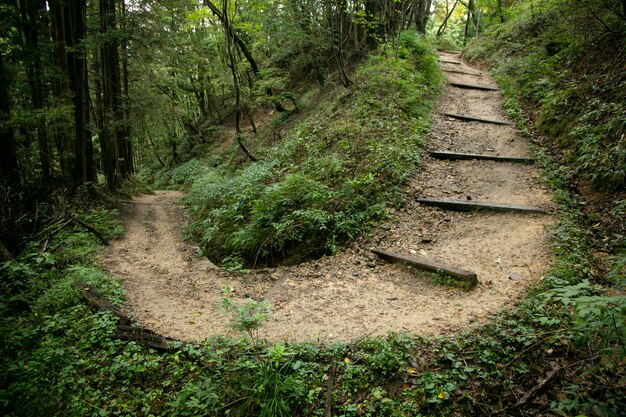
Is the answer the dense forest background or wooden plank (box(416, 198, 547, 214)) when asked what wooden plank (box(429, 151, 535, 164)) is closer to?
the dense forest background

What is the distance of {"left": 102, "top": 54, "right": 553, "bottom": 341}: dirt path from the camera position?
177 inches

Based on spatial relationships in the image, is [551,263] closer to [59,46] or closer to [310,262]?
[310,262]

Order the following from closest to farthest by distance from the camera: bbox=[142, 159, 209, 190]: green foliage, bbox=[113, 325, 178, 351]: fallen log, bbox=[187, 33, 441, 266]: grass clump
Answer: bbox=[113, 325, 178, 351]: fallen log < bbox=[187, 33, 441, 266]: grass clump < bbox=[142, 159, 209, 190]: green foliage

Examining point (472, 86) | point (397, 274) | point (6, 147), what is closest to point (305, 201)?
point (397, 274)

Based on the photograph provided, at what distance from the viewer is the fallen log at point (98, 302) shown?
4.94 m

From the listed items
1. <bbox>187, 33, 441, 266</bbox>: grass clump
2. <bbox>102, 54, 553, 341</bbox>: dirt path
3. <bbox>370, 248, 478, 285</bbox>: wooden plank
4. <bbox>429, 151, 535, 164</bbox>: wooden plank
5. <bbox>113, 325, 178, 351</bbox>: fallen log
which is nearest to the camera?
<bbox>113, 325, 178, 351</bbox>: fallen log

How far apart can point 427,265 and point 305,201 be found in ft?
10.4

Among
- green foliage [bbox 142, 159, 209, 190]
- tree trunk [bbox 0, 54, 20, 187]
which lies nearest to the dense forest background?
tree trunk [bbox 0, 54, 20, 187]

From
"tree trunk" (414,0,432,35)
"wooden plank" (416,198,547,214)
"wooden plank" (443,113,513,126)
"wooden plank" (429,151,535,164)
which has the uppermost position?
"tree trunk" (414,0,432,35)

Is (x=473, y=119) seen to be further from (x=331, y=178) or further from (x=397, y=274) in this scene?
(x=397, y=274)

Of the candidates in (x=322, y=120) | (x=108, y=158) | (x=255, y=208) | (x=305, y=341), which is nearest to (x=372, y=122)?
(x=322, y=120)

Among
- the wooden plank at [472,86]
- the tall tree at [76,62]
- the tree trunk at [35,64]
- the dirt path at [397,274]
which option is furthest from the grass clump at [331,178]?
the tree trunk at [35,64]

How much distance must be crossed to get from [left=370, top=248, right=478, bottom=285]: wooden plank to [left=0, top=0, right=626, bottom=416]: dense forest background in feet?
2.68

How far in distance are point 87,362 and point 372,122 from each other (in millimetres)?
8226
